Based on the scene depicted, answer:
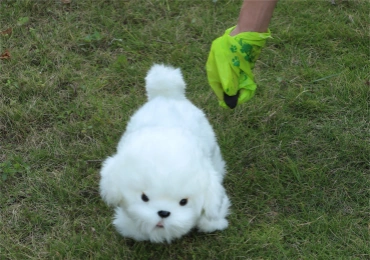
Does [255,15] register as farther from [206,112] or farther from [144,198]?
[144,198]

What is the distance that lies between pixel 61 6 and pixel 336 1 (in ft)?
5.92

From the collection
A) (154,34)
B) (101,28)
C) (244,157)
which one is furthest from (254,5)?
(101,28)

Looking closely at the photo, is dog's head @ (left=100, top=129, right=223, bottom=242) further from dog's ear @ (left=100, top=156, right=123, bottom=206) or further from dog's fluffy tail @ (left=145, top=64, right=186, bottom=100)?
dog's fluffy tail @ (left=145, top=64, right=186, bottom=100)

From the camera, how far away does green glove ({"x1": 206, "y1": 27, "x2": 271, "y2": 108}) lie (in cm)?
201

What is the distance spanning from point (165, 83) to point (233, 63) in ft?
1.03

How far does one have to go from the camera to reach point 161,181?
5.18 ft

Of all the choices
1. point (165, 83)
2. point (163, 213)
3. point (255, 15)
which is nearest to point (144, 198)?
point (163, 213)

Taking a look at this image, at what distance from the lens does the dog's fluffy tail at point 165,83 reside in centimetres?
213

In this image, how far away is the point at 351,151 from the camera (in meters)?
2.41

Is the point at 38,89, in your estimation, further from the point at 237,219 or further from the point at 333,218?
the point at 333,218

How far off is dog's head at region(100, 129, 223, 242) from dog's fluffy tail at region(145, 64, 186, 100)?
1.49 feet

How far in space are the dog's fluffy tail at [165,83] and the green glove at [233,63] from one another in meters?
0.16

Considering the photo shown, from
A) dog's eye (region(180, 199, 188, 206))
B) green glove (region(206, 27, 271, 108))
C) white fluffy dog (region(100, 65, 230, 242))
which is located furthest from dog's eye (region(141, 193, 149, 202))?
green glove (region(206, 27, 271, 108))

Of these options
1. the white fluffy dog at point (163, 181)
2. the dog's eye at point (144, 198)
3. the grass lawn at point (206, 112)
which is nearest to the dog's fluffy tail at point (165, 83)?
the white fluffy dog at point (163, 181)
